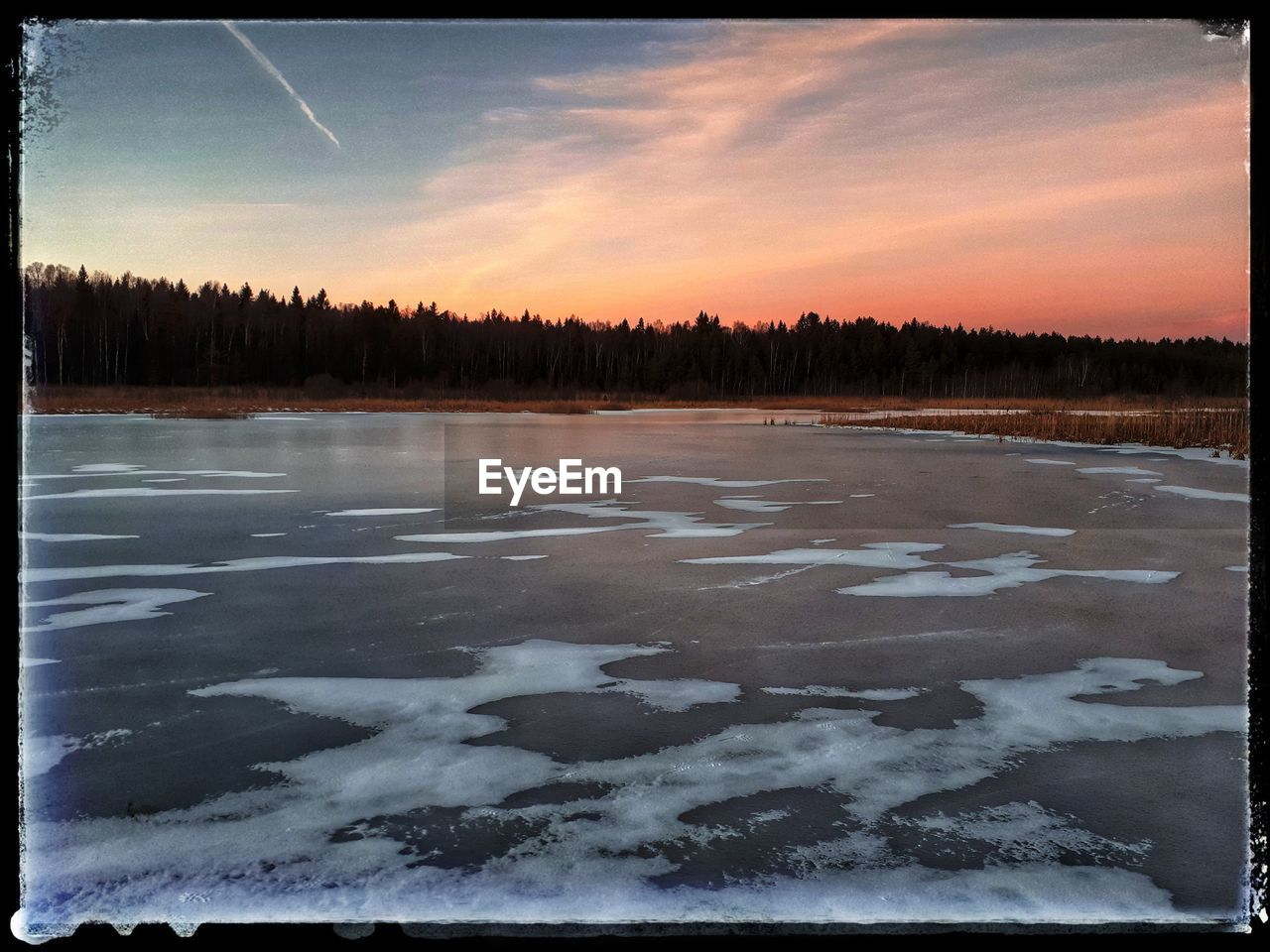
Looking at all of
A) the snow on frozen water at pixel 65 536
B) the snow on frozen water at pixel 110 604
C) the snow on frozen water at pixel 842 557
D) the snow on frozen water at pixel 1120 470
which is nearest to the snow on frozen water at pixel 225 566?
the snow on frozen water at pixel 110 604

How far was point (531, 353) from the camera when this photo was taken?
70312mm

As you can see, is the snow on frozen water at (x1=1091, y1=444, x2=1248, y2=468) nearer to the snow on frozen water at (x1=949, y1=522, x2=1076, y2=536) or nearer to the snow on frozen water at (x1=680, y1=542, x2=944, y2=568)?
the snow on frozen water at (x1=949, y1=522, x2=1076, y2=536)

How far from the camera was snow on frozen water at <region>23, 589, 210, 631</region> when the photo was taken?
4309 millimetres

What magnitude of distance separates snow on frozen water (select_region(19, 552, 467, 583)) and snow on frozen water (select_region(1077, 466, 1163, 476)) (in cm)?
1022

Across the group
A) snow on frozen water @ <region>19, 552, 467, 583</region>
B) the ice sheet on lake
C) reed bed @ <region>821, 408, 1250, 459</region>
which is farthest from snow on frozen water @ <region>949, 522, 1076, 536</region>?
reed bed @ <region>821, 408, 1250, 459</region>

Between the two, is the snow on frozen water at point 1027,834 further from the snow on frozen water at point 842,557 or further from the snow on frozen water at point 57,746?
the snow on frozen water at point 842,557

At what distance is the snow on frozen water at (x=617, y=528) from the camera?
6.85 m

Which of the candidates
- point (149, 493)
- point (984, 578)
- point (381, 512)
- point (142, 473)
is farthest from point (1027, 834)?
point (142, 473)

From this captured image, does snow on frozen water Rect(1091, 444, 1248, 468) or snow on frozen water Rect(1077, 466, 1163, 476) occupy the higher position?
snow on frozen water Rect(1091, 444, 1248, 468)

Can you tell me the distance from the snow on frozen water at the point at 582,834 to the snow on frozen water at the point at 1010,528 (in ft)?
14.3

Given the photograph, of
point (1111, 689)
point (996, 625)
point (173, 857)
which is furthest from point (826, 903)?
point (996, 625)

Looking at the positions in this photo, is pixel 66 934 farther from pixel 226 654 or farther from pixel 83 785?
pixel 226 654

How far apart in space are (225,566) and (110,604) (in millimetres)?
977

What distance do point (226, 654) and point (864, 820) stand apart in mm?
2813
